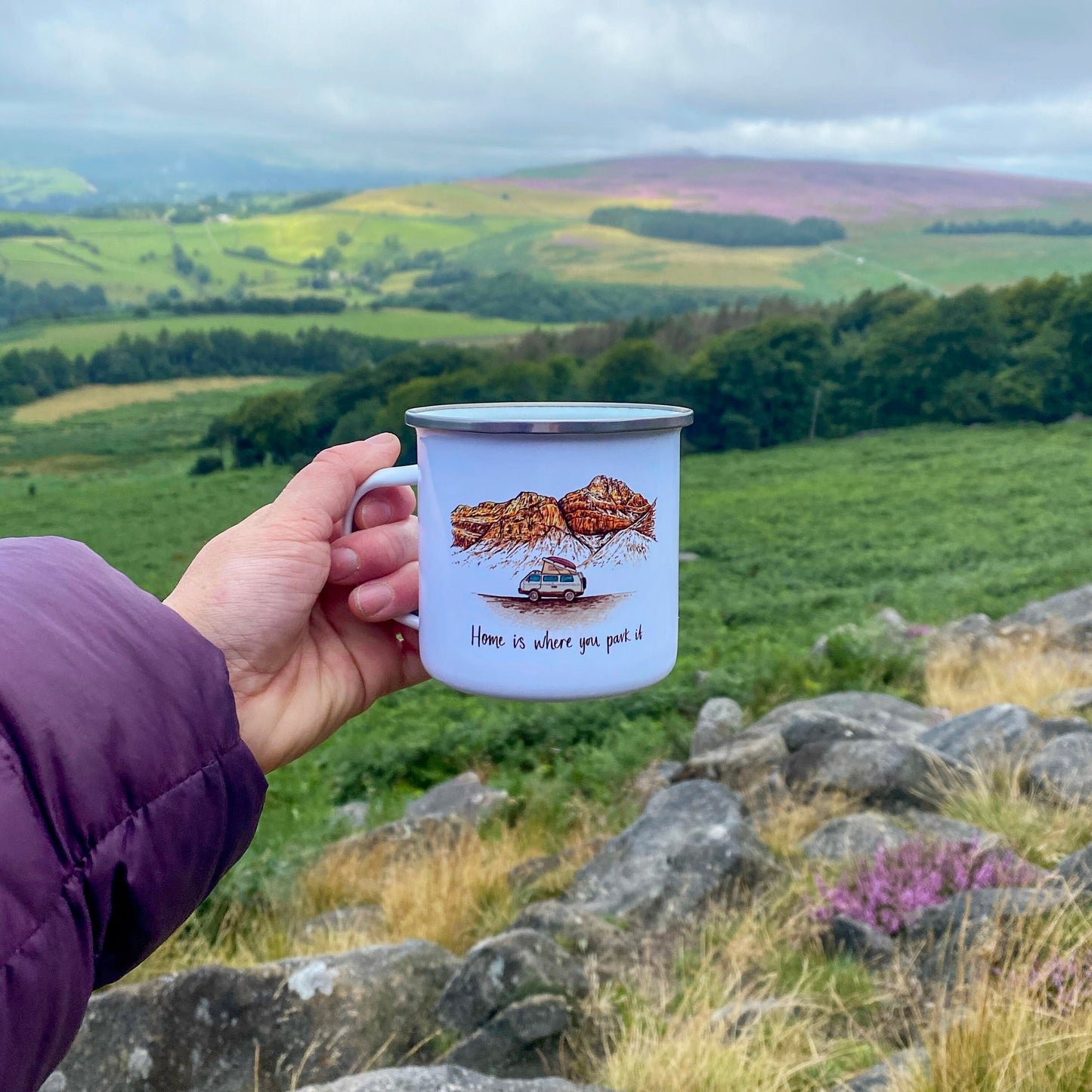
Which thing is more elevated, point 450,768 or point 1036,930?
point 1036,930

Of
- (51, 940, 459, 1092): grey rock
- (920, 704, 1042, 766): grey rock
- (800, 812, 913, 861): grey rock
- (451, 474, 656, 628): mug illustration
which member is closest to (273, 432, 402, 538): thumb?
(451, 474, 656, 628): mug illustration

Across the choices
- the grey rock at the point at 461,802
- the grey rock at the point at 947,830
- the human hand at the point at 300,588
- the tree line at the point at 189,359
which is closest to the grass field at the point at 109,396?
the tree line at the point at 189,359

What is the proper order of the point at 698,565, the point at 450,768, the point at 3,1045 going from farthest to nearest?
the point at 698,565 < the point at 450,768 < the point at 3,1045

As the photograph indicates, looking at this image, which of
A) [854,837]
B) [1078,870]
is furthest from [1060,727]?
[1078,870]

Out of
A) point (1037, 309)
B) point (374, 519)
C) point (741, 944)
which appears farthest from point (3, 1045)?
point (1037, 309)

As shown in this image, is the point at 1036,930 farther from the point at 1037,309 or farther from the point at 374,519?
the point at 1037,309

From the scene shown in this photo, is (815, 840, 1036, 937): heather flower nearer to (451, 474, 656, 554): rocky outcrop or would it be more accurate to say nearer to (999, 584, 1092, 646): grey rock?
(451, 474, 656, 554): rocky outcrop

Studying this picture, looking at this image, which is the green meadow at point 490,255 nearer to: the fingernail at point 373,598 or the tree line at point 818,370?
the tree line at point 818,370
